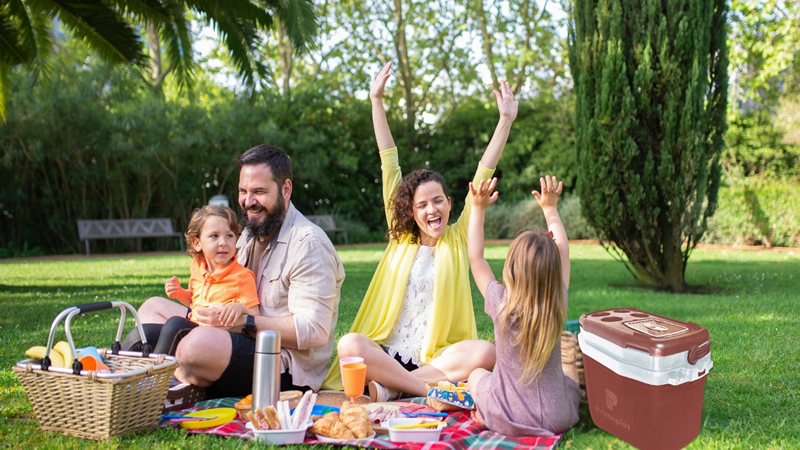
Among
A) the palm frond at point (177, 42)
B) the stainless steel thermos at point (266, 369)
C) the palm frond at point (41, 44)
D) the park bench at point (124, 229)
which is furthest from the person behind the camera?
the park bench at point (124, 229)

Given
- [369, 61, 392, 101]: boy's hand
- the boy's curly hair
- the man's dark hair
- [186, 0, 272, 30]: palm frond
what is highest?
[186, 0, 272, 30]: palm frond

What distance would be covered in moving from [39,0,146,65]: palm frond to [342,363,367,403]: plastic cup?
695cm

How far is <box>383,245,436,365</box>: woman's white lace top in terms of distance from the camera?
3.85 metres

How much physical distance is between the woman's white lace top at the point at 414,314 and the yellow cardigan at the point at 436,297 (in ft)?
0.17

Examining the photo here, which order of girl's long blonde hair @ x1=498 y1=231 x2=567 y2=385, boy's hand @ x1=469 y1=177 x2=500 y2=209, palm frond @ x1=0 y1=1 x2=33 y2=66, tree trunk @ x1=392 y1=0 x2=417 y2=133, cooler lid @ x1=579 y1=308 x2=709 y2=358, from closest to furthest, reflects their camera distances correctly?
cooler lid @ x1=579 y1=308 x2=709 y2=358, girl's long blonde hair @ x1=498 y1=231 x2=567 y2=385, boy's hand @ x1=469 y1=177 x2=500 y2=209, palm frond @ x1=0 y1=1 x2=33 y2=66, tree trunk @ x1=392 y1=0 x2=417 y2=133

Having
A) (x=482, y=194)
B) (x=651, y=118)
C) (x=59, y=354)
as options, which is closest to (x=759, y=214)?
(x=651, y=118)

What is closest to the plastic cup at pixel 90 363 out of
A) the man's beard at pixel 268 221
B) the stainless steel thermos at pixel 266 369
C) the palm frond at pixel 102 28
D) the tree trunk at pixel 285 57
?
the stainless steel thermos at pixel 266 369

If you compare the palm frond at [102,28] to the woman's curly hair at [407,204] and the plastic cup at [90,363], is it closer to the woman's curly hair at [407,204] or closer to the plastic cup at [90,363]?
the woman's curly hair at [407,204]

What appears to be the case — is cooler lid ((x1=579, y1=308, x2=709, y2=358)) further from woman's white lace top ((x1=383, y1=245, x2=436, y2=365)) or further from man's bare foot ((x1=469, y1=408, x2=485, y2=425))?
woman's white lace top ((x1=383, y1=245, x2=436, y2=365))

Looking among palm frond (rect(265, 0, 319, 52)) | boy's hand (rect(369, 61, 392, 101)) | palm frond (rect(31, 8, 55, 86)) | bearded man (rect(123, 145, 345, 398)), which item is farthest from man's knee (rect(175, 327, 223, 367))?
palm frond (rect(31, 8, 55, 86))

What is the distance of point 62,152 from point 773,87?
1928cm

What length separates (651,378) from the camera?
281cm

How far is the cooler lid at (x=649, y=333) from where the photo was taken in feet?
9.23

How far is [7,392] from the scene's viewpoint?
382 cm
